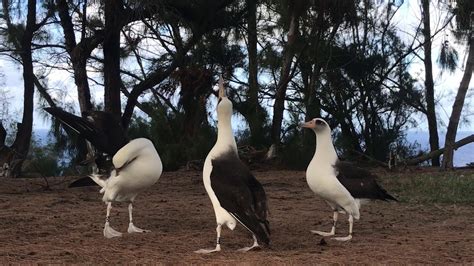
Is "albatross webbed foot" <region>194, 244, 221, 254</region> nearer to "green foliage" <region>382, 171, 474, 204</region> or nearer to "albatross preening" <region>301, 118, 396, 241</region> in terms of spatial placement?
"albatross preening" <region>301, 118, 396, 241</region>

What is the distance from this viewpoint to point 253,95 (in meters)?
15.8

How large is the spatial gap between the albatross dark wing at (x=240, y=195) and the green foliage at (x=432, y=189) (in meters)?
4.38

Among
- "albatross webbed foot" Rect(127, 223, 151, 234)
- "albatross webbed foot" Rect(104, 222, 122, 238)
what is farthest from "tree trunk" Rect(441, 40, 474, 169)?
"albatross webbed foot" Rect(104, 222, 122, 238)

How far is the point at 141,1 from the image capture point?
9.78 m

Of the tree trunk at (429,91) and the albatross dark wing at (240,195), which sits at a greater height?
the tree trunk at (429,91)

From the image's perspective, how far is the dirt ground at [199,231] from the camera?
5137mm

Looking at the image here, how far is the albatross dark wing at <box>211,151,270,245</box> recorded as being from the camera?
16.8 ft

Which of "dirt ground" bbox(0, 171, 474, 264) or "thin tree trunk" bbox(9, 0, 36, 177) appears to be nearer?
"dirt ground" bbox(0, 171, 474, 264)

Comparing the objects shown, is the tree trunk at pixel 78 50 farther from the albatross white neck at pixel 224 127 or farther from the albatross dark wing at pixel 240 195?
the albatross dark wing at pixel 240 195

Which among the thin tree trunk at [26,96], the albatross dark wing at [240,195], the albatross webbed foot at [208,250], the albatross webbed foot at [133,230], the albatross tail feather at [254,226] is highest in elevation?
the thin tree trunk at [26,96]

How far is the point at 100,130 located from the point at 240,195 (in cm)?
210

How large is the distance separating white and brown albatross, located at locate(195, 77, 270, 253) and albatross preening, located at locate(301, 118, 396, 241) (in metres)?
0.94

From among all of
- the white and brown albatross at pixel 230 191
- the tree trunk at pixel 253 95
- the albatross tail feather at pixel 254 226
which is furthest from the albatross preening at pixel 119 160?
the tree trunk at pixel 253 95

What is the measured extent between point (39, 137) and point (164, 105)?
5358mm
